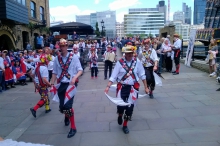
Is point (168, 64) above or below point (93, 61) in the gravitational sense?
below

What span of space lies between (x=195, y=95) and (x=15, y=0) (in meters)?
16.0

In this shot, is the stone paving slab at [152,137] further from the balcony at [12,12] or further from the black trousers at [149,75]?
the balcony at [12,12]

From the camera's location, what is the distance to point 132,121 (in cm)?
547

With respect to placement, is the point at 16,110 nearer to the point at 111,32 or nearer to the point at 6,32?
the point at 6,32

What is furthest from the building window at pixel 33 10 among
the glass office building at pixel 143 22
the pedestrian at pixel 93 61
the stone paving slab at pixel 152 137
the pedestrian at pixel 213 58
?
the glass office building at pixel 143 22

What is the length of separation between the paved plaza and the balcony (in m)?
9.20

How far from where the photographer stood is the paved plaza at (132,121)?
14.4ft

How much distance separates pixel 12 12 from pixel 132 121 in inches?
579

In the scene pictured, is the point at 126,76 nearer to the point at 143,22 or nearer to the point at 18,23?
Answer: the point at 18,23

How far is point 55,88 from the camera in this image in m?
4.86

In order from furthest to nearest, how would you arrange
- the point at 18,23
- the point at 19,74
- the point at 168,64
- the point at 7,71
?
the point at 18,23 → the point at 168,64 → the point at 19,74 → the point at 7,71

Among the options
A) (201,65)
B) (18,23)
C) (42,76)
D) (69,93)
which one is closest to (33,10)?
(18,23)

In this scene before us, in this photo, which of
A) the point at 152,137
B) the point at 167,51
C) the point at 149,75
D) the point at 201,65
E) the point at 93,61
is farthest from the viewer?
the point at 201,65

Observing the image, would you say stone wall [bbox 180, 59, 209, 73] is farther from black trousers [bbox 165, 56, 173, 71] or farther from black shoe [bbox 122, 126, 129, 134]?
black shoe [bbox 122, 126, 129, 134]
